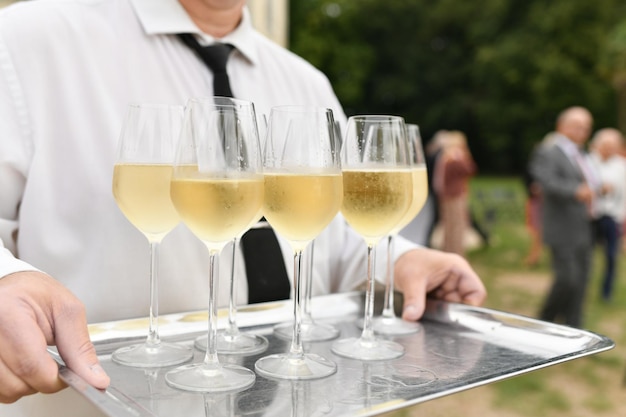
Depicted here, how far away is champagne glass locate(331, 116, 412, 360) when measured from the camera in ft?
5.13

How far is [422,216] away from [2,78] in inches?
263

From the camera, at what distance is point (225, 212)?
3.96 ft

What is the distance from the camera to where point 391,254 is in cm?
191

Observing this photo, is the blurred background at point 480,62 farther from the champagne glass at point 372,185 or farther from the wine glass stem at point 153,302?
the wine glass stem at point 153,302

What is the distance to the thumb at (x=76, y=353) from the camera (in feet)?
3.72

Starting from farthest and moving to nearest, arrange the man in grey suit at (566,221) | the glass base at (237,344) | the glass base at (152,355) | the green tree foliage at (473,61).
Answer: the green tree foliage at (473,61) < the man in grey suit at (566,221) < the glass base at (237,344) < the glass base at (152,355)

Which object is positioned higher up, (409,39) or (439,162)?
(409,39)

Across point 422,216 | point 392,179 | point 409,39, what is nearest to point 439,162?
point 422,216

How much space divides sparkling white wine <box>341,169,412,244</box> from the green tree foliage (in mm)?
26226

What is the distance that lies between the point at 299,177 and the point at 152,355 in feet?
1.62

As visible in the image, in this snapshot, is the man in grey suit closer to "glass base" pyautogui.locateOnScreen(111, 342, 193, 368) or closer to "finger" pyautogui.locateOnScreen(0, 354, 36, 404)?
"glass base" pyautogui.locateOnScreen(111, 342, 193, 368)

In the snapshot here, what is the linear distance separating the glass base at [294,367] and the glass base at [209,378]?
0.14ft

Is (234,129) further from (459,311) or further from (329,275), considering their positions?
(329,275)

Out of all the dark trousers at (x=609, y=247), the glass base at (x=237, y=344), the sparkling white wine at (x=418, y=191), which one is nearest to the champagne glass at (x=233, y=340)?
the glass base at (x=237, y=344)
